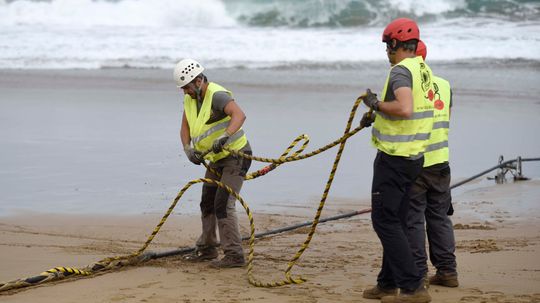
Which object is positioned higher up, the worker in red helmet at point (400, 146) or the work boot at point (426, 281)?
the worker in red helmet at point (400, 146)

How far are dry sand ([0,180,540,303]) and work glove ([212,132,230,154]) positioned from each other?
92cm

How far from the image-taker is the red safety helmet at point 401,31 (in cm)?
580

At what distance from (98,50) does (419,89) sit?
2149 cm

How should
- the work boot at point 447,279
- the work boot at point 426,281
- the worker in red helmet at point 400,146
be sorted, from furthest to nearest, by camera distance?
the work boot at point 447,279, the work boot at point 426,281, the worker in red helmet at point 400,146

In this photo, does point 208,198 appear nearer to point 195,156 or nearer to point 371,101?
point 195,156

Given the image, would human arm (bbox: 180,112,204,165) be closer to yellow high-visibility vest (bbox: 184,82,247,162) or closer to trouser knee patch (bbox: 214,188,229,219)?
yellow high-visibility vest (bbox: 184,82,247,162)

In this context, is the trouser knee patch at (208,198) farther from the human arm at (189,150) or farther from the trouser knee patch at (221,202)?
the human arm at (189,150)

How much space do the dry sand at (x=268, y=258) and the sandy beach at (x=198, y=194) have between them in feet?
0.05

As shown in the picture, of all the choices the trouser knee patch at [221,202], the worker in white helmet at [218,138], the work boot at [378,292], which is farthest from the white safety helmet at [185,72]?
the work boot at [378,292]

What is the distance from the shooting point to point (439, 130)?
623 centimetres

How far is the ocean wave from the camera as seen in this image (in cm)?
3309

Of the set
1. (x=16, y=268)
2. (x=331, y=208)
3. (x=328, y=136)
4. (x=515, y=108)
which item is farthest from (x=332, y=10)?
(x=16, y=268)

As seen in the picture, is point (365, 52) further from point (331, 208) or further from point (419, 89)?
point (419, 89)

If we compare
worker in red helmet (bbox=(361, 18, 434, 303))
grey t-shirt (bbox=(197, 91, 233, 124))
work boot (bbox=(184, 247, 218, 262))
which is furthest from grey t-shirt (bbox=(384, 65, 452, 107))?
work boot (bbox=(184, 247, 218, 262))
